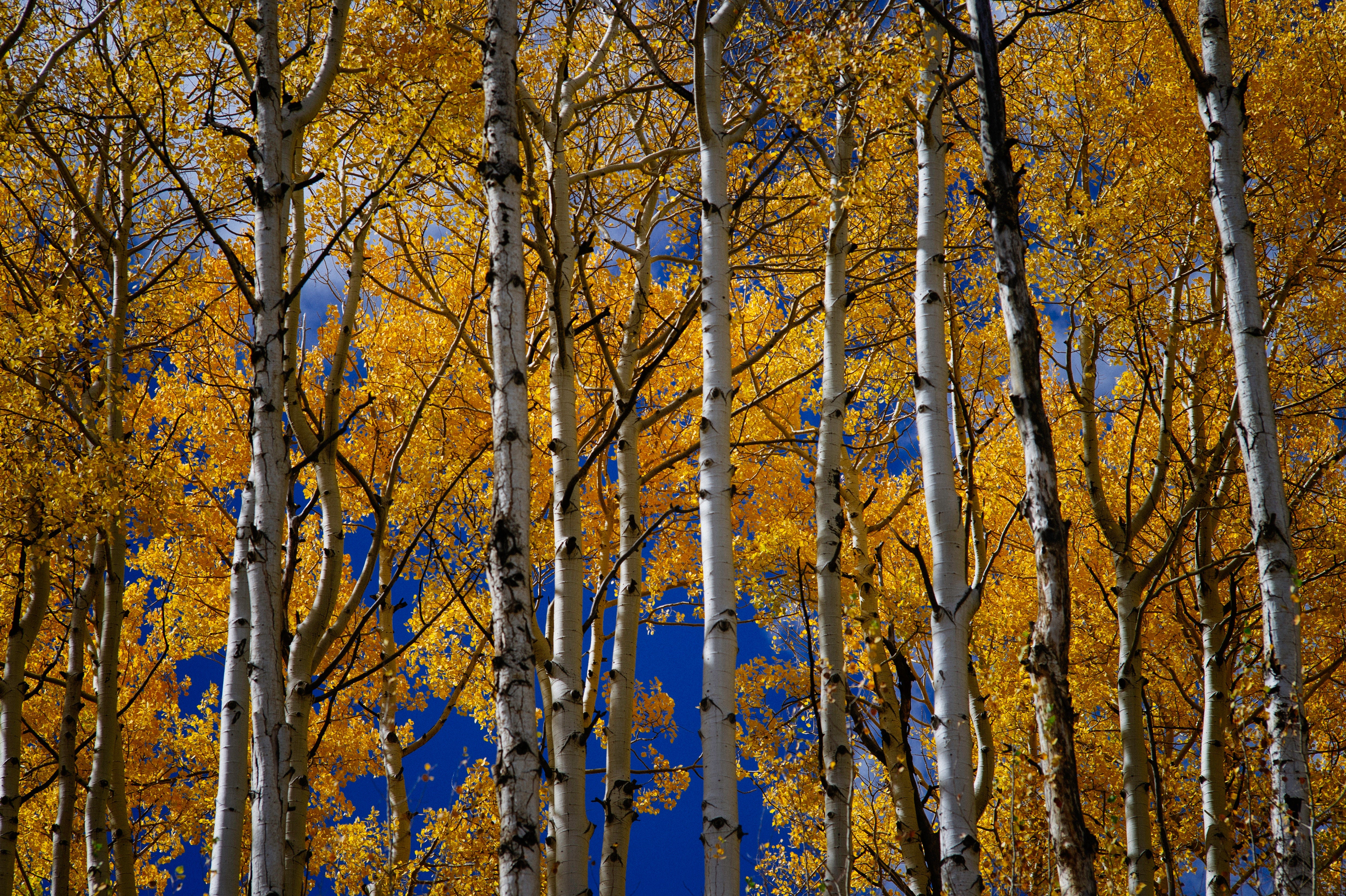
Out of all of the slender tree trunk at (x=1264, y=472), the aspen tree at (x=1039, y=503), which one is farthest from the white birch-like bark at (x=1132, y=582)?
the aspen tree at (x=1039, y=503)

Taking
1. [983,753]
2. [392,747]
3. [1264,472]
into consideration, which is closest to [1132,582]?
[983,753]

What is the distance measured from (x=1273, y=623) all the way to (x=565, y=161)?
505 cm

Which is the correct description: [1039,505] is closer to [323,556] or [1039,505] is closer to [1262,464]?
[1262,464]

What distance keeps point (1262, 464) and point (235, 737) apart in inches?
209

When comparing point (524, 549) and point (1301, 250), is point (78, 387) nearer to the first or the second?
point (524, 549)

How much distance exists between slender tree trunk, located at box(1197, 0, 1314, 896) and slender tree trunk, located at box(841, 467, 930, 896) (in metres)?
1.77

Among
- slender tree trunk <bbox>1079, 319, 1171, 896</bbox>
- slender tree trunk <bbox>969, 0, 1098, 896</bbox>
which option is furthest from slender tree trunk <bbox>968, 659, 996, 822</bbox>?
slender tree trunk <bbox>969, 0, 1098, 896</bbox>

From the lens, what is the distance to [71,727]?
630 centimetres

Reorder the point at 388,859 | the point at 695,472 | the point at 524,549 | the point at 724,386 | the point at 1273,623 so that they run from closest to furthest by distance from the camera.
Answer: the point at 524,549
the point at 1273,623
the point at 724,386
the point at 388,859
the point at 695,472

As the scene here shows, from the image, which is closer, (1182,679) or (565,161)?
(565,161)

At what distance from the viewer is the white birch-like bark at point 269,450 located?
142 inches

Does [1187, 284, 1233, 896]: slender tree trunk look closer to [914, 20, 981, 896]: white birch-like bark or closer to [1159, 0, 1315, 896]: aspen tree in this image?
[1159, 0, 1315, 896]: aspen tree

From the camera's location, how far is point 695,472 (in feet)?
36.2

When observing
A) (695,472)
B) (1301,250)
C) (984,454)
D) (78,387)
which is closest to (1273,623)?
(1301,250)
